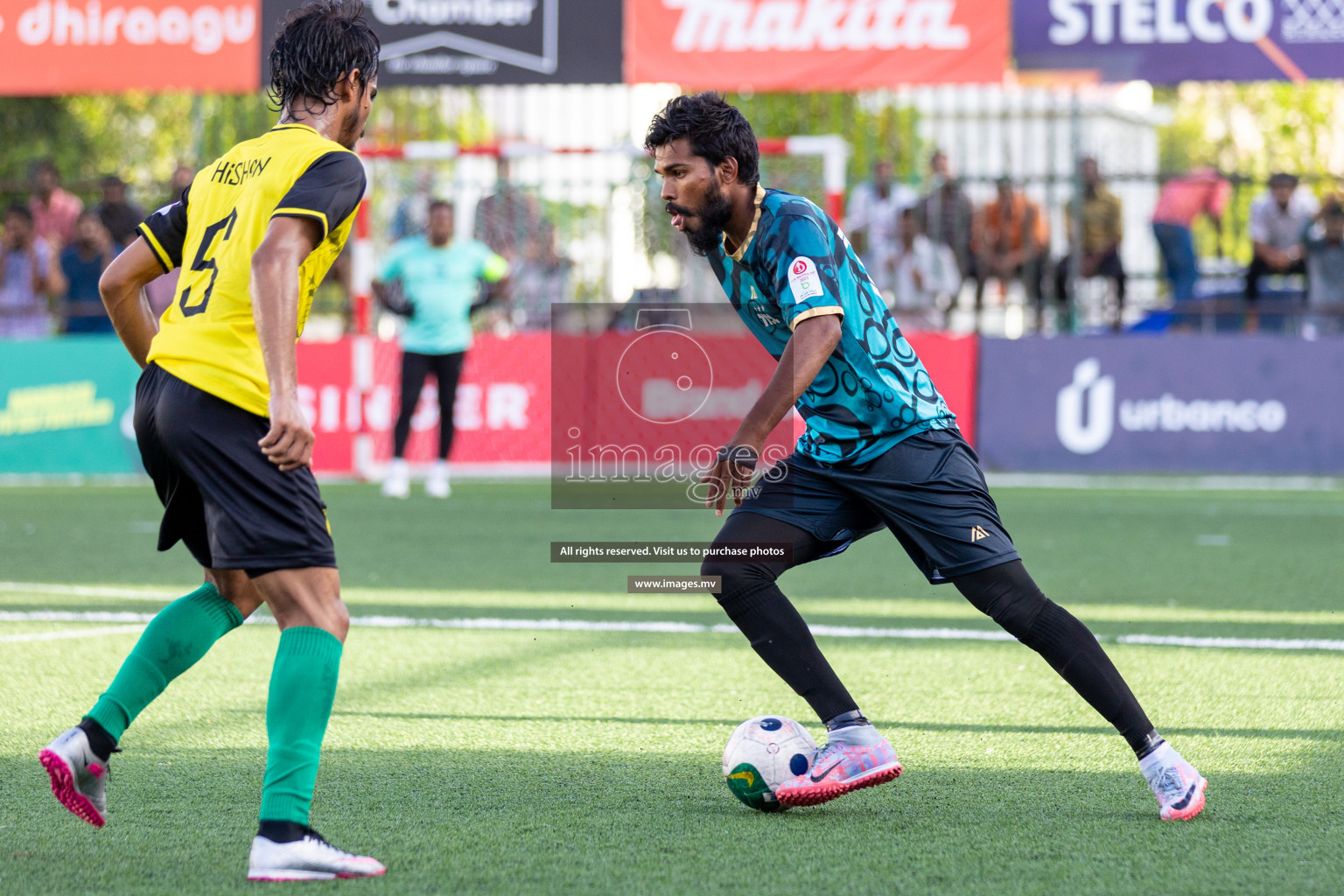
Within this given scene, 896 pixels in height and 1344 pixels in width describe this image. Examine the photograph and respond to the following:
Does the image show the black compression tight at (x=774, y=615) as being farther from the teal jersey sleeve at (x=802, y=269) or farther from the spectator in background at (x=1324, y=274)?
the spectator in background at (x=1324, y=274)

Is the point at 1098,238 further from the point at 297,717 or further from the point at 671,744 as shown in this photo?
the point at 297,717

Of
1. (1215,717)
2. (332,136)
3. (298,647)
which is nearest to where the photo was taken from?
(298,647)

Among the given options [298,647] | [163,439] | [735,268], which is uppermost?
[735,268]

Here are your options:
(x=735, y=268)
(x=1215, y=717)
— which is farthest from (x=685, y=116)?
(x=1215, y=717)

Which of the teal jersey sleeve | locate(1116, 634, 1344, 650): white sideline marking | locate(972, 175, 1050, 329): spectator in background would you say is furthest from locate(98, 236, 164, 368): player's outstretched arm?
locate(972, 175, 1050, 329): spectator in background

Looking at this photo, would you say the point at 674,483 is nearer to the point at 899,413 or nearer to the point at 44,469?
the point at 44,469

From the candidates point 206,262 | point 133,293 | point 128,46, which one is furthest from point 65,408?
point 206,262

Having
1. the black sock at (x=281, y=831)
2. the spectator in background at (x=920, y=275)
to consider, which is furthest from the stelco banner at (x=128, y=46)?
the black sock at (x=281, y=831)

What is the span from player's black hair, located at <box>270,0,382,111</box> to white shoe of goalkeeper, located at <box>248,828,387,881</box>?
154 centimetres

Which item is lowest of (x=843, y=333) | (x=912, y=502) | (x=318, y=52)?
(x=912, y=502)

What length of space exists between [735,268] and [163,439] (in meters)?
1.44

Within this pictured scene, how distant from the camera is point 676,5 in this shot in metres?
14.1

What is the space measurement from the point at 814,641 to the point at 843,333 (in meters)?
0.77

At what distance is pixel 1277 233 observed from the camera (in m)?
15.1
